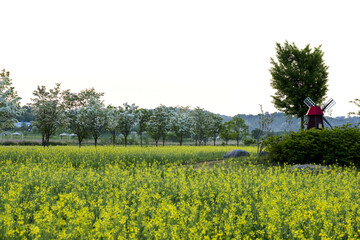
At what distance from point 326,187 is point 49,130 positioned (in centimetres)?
3268

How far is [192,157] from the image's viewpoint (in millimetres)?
25000

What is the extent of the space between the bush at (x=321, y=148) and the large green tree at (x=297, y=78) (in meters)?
14.8

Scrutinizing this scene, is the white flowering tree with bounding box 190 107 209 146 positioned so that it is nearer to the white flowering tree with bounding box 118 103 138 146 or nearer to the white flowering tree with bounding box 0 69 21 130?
the white flowering tree with bounding box 118 103 138 146

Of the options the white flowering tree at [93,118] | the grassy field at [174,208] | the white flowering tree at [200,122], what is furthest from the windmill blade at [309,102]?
the white flowering tree at [200,122]

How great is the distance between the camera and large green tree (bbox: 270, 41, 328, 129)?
3572cm

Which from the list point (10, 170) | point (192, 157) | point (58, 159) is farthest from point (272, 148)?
point (10, 170)

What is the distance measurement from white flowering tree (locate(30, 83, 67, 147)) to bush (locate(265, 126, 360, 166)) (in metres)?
26.5

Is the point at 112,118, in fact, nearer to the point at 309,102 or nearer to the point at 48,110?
the point at 48,110

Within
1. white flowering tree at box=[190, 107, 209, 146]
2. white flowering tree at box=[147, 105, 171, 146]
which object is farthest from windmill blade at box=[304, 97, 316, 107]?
white flowering tree at box=[190, 107, 209, 146]

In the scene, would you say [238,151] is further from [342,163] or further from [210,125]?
[210,125]

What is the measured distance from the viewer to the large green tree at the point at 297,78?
117 feet

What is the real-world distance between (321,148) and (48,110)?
30786mm

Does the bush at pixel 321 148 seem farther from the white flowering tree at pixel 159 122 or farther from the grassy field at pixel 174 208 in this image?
the white flowering tree at pixel 159 122

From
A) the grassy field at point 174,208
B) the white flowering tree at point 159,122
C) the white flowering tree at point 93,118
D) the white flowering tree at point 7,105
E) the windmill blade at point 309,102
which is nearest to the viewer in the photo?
the grassy field at point 174,208
